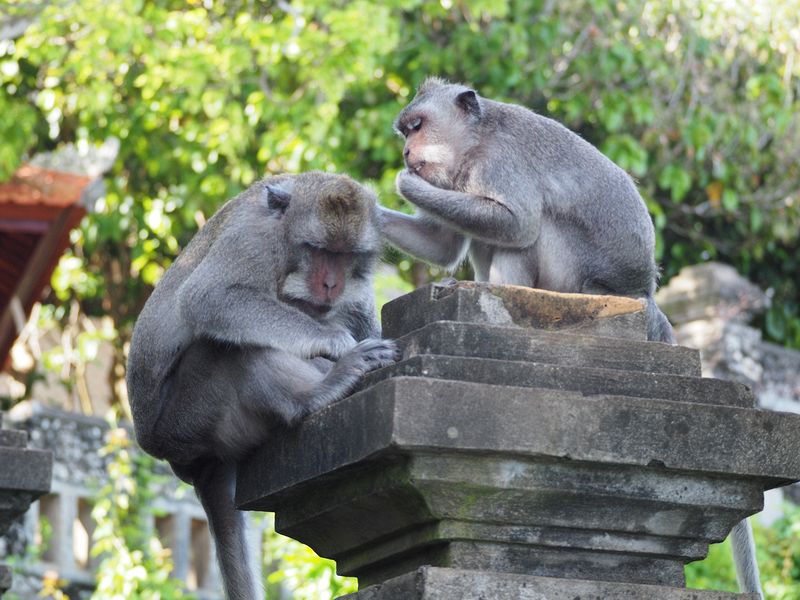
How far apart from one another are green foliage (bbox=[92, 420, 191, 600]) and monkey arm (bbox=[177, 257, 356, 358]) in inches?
174

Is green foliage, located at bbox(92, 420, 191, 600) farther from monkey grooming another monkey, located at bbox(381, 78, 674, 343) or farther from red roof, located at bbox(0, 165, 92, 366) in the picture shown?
monkey grooming another monkey, located at bbox(381, 78, 674, 343)

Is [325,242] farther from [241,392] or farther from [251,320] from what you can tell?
[241,392]

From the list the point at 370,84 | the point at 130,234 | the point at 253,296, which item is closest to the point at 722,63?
the point at 370,84

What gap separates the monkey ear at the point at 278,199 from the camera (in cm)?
443

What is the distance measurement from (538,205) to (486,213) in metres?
0.18

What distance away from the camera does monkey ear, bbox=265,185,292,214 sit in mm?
4434

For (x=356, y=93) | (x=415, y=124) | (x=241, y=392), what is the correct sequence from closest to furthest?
(x=241, y=392), (x=415, y=124), (x=356, y=93)

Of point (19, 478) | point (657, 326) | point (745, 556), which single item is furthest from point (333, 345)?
point (19, 478)

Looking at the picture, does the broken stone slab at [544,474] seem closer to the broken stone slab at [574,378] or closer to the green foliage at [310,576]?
the broken stone slab at [574,378]

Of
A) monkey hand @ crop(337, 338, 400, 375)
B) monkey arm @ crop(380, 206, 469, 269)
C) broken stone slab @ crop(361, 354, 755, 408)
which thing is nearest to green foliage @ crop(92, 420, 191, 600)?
monkey arm @ crop(380, 206, 469, 269)

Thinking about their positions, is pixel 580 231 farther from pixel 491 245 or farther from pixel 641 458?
pixel 641 458

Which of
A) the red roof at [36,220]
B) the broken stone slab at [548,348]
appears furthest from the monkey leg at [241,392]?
the red roof at [36,220]

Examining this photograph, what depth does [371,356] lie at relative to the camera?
3.79 metres

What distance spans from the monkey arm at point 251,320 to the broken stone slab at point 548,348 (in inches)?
22.9
